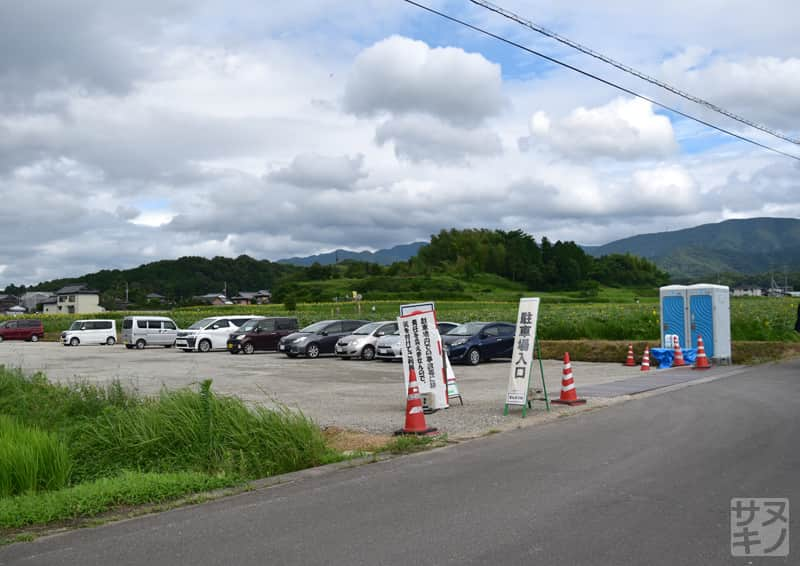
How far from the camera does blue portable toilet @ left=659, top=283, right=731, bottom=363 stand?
21.4 m

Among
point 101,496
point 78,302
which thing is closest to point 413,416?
point 101,496

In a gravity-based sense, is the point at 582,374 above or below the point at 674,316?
below

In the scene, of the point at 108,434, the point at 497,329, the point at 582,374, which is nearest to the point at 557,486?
the point at 108,434

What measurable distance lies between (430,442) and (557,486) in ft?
9.96

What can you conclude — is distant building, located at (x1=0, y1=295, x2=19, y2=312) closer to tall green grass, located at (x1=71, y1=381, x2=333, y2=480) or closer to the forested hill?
the forested hill

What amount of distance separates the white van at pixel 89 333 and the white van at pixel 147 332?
4775mm

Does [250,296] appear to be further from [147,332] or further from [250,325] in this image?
[250,325]

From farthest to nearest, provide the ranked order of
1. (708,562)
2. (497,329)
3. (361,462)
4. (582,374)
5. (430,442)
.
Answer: (497,329), (582,374), (430,442), (361,462), (708,562)

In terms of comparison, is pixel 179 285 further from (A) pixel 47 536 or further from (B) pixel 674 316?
(A) pixel 47 536

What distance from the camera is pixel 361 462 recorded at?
881cm

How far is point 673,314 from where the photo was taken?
22.4m

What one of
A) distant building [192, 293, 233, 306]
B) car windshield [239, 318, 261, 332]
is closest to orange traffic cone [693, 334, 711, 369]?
car windshield [239, 318, 261, 332]
